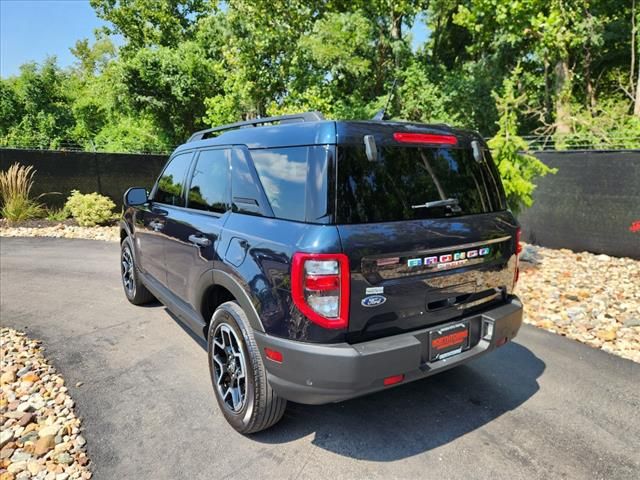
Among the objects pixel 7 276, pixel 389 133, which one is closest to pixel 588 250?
pixel 389 133

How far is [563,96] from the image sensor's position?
12.8 m

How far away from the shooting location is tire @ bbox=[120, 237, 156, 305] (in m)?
4.80

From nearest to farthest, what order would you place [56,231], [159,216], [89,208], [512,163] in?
[159,216] → [512,163] → [56,231] → [89,208]

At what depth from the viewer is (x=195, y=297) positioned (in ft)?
10.2

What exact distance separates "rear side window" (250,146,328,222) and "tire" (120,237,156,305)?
2.87 m

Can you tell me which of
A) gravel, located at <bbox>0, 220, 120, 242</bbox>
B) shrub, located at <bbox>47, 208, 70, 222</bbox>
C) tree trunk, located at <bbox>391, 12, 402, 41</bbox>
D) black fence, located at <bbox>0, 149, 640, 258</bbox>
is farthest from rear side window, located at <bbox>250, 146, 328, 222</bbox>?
tree trunk, located at <bbox>391, 12, 402, 41</bbox>

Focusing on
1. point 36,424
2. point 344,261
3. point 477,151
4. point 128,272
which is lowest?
point 36,424

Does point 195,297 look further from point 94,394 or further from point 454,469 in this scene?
point 454,469

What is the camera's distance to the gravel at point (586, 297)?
4.25 m

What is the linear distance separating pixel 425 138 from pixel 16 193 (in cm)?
1075

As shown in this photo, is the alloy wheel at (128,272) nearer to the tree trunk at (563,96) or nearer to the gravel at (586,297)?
the gravel at (586,297)

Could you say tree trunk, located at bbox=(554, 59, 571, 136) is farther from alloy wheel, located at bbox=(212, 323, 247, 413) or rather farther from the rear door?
alloy wheel, located at bbox=(212, 323, 247, 413)

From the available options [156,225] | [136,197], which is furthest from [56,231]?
[156,225]

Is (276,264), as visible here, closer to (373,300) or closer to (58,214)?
(373,300)
